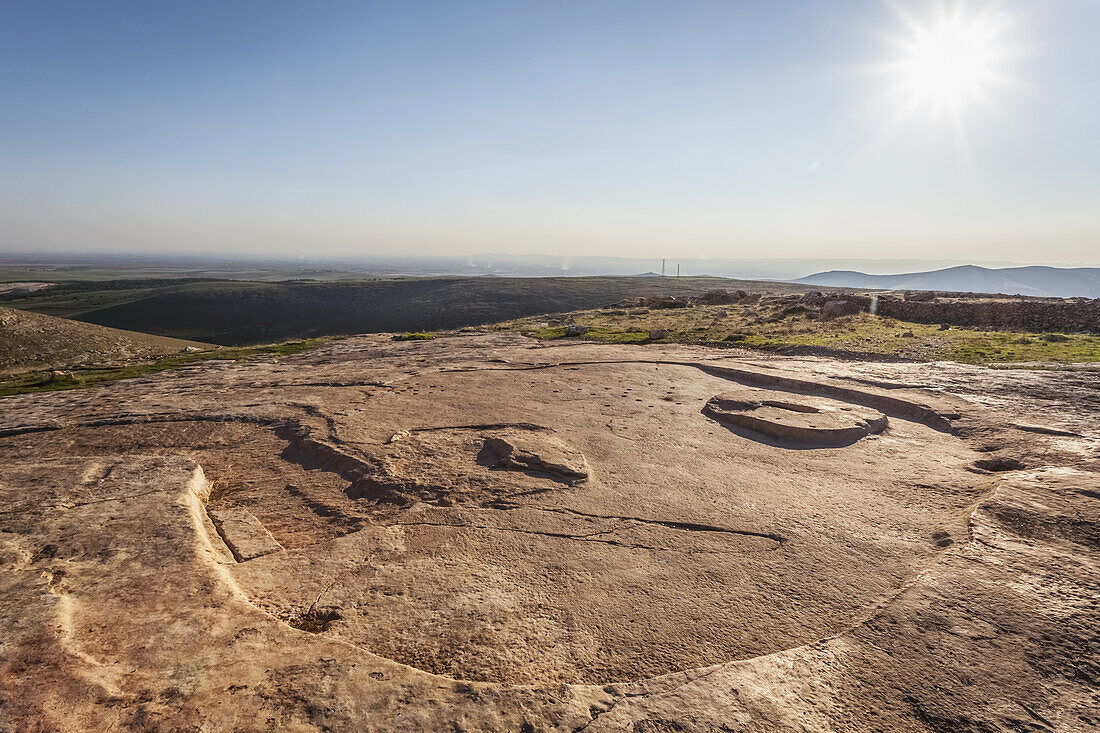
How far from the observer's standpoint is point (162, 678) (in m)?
3.39

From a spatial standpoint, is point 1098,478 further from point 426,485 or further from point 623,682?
point 426,485

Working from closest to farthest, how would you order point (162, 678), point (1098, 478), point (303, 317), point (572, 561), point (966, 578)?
1. point (162, 678)
2. point (966, 578)
3. point (572, 561)
4. point (1098, 478)
5. point (303, 317)

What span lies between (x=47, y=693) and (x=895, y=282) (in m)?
202

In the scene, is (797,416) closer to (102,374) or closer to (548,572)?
(548,572)

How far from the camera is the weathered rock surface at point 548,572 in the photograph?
342 centimetres

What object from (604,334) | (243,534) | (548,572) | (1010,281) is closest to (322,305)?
(604,334)

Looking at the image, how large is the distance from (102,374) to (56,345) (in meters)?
8.67

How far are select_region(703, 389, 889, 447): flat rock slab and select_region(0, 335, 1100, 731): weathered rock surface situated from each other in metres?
0.21

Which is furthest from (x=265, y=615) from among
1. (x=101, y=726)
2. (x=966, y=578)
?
(x=966, y=578)

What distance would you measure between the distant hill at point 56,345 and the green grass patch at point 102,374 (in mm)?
2431

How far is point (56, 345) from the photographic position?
19.7 metres

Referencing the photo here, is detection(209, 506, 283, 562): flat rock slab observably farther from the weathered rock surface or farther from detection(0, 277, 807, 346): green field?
detection(0, 277, 807, 346): green field

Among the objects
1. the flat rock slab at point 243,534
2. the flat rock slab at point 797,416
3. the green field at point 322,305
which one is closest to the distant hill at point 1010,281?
the green field at point 322,305

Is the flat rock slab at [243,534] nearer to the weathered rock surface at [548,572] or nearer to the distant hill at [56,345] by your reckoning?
the weathered rock surface at [548,572]
